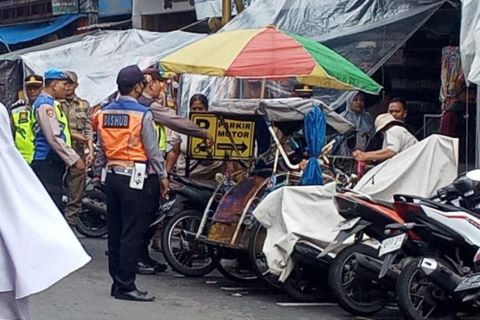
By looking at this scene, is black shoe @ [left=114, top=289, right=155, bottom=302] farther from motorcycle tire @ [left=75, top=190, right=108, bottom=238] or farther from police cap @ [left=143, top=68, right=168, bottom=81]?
motorcycle tire @ [left=75, top=190, right=108, bottom=238]

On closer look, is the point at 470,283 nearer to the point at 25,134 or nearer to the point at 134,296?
the point at 134,296

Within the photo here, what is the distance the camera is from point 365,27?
12898 mm

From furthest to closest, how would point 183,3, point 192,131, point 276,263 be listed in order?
point 183,3 < point 192,131 < point 276,263

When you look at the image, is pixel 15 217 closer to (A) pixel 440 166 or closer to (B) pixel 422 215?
(B) pixel 422 215

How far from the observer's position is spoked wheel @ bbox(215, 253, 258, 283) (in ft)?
33.9

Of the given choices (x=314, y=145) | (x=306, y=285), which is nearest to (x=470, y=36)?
(x=314, y=145)

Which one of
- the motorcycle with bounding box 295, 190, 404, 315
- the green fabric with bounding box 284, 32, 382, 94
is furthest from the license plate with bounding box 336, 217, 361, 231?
the green fabric with bounding box 284, 32, 382, 94

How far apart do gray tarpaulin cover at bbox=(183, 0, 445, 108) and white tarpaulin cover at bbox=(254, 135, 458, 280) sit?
3.39 meters

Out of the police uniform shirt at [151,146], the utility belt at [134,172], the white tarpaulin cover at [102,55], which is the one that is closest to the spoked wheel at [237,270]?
the police uniform shirt at [151,146]

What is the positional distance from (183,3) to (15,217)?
17.7 metres

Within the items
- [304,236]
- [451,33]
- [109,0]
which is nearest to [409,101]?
[451,33]

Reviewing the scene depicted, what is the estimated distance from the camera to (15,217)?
3.68m

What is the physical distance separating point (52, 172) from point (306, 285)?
2796 millimetres

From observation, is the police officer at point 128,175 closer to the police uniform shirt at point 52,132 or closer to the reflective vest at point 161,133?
the police uniform shirt at point 52,132
